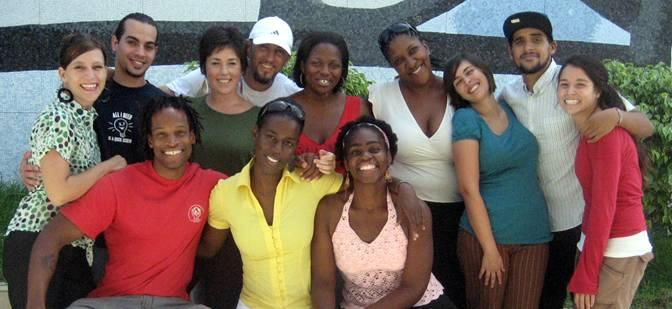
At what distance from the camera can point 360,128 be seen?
3830 mm

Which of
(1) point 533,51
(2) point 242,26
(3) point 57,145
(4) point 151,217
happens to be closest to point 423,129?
(1) point 533,51

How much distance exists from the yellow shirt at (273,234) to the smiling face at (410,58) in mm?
952

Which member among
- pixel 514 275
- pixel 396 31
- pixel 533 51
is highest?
pixel 396 31

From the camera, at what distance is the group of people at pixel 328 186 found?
3.71 meters

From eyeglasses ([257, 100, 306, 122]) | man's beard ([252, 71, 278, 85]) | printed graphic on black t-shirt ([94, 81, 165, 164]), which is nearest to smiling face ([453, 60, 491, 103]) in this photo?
eyeglasses ([257, 100, 306, 122])

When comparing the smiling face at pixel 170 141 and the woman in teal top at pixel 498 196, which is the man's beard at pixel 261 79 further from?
the woman in teal top at pixel 498 196

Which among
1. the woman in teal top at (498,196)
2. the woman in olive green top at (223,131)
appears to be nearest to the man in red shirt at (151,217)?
the woman in olive green top at (223,131)

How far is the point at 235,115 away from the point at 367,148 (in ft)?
2.99

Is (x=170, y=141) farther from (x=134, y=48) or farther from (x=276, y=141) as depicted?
(x=134, y=48)

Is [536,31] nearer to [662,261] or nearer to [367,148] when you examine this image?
[367,148]

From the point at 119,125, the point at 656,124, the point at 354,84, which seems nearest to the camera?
the point at 119,125

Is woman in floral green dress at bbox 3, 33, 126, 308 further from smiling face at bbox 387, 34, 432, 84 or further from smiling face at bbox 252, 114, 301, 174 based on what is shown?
smiling face at bbox 387, 34, 432, 84

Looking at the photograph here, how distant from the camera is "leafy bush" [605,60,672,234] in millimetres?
5406

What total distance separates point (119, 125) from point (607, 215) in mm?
2569
